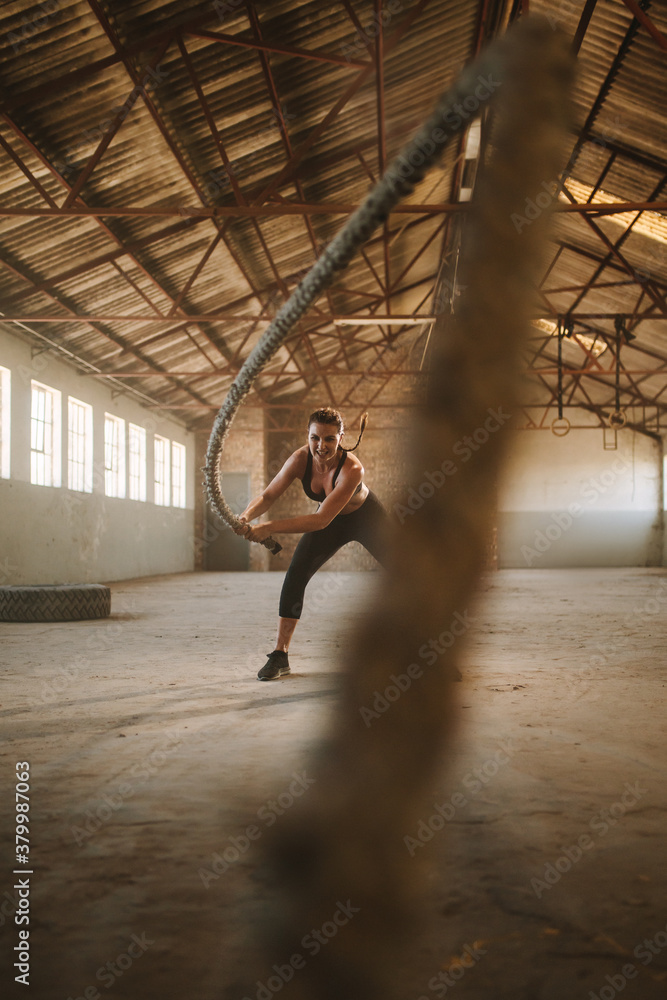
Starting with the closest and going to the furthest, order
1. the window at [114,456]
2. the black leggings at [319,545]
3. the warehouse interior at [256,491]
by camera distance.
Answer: the warehouse interior at [256,491]
the black leggings at [319,545]
the window at [114,456]

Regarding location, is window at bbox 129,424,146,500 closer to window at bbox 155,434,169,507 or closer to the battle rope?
window at bbox 155,434,169,507

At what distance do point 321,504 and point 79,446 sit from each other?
1229 cm

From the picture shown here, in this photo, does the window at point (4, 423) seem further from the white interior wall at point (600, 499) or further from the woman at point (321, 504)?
the white interior wall at point (600, 499)

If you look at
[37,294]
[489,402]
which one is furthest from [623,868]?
[37,294]

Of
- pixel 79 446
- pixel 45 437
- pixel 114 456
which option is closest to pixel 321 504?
pixel 45 437

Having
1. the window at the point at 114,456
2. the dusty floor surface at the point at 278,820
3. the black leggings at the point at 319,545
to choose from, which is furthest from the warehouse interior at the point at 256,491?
the black leggings at the point at 319,545

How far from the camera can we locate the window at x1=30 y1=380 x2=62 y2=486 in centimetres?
1315

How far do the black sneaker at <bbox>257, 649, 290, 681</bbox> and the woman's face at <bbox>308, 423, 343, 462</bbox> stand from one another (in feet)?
4.41

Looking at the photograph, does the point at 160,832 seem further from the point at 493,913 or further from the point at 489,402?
the point at 489,402

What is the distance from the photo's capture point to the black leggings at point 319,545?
14.6ft

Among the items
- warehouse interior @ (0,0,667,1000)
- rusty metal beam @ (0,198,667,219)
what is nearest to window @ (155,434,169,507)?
warehouse interior @ (0,0,667,1000)

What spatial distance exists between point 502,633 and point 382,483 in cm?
1463

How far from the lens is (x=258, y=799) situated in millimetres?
2416

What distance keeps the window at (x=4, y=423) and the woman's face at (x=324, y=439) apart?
9.24 meters
